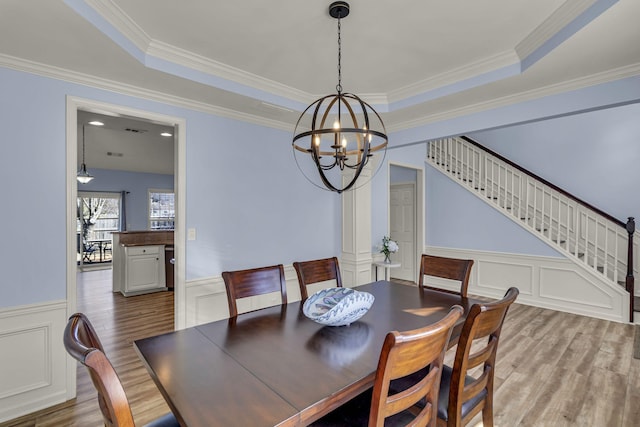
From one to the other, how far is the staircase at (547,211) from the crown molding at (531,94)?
1351mm

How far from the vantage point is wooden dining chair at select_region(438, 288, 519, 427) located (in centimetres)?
129

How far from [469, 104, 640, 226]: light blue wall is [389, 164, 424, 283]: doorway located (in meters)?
1.86

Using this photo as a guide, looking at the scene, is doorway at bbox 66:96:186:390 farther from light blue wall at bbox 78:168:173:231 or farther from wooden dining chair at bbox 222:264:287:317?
light blue wall at bbox 78:168:173:231

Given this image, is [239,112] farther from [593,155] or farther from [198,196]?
[593,155]

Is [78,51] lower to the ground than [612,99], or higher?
higher

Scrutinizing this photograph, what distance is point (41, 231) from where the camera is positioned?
7.11 ft

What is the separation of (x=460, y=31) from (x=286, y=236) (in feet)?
7.98

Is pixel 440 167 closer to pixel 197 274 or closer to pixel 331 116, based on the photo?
pixel 331 116

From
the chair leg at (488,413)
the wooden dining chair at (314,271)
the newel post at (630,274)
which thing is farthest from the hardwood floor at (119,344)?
the newel post at (630,274)

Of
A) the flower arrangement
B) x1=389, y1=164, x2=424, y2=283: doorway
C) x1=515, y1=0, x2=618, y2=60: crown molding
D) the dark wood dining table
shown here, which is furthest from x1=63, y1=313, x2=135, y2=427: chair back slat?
x1=389, y1=164, x2=424, y2=283: doorway

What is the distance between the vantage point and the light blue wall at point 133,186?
8.21m

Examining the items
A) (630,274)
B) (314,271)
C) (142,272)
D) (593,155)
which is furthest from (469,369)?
(142,272)

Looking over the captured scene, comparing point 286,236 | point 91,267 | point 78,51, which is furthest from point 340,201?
point 91,267

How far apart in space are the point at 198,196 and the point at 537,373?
3.34 meters
